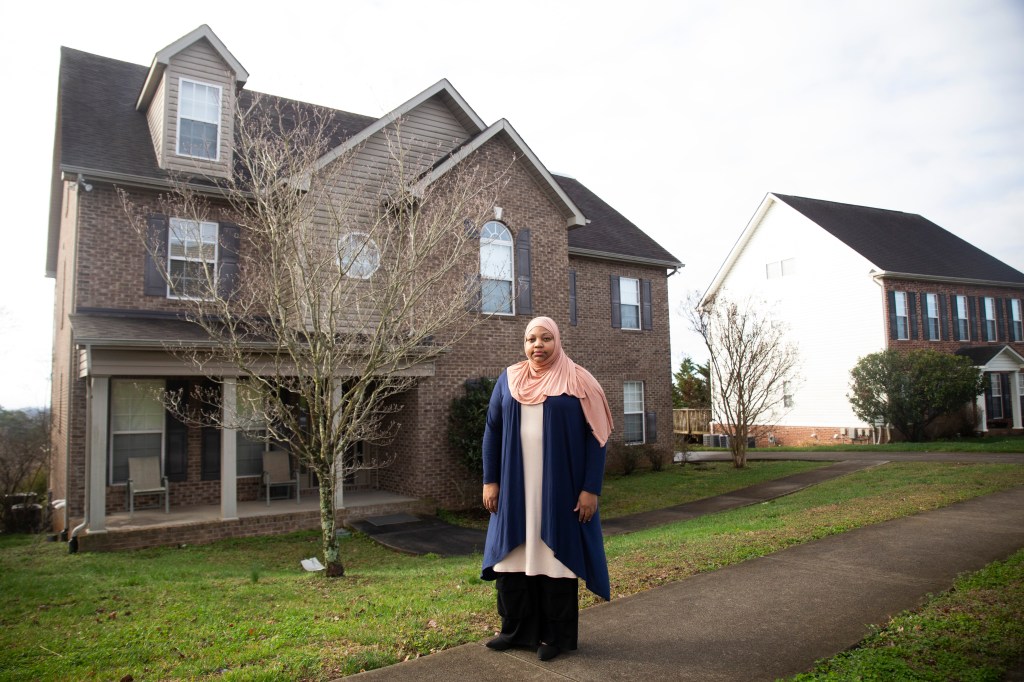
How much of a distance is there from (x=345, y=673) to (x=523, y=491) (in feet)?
Result: 4.90

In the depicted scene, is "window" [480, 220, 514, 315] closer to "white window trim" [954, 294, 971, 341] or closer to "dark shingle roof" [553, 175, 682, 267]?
"dark shingle roof" [553, 175, 682, 267]

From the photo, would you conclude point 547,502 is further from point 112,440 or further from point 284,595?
point 112,440

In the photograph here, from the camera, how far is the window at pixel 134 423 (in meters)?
11.9

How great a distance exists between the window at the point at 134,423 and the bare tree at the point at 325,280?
22.8 inches

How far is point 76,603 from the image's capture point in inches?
253

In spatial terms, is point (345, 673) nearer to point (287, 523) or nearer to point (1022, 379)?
point (287, 523)

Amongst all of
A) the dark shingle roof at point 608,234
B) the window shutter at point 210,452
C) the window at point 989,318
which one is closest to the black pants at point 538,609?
the window shutter at point 210,452

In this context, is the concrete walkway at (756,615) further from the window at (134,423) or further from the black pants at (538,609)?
the window at (134,423)

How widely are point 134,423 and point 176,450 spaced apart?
0.84 metres

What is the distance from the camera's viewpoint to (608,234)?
62.7 ft

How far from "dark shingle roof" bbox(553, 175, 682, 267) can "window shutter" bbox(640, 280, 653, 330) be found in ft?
2.46

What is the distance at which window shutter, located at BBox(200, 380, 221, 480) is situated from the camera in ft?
41.0

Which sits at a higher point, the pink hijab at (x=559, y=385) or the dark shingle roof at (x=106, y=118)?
the dark shingle roof at (x=106, y=118)

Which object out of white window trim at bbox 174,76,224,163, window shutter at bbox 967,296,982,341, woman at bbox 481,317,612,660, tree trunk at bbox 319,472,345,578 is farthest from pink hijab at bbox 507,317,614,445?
window shutter at bbox 967,296,982,341
